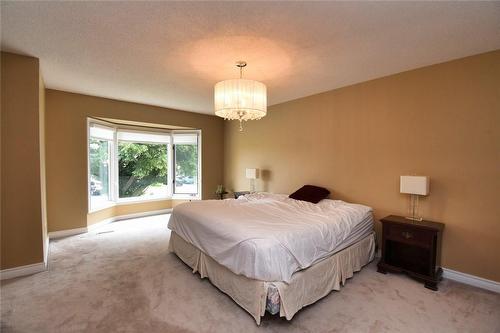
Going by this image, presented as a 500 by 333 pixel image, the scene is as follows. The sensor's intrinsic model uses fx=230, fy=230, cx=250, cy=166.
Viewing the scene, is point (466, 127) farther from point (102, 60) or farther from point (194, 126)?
point (194, 126)

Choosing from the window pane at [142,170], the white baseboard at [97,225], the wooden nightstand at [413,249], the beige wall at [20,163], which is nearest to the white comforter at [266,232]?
the wooden nightstand at [413,249]

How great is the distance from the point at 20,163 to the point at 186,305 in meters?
2.54

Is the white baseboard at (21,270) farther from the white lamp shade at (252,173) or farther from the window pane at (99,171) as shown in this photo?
the white lamp shade at (252,173)

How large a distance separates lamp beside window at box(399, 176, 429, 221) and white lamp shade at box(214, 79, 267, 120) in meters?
1.95

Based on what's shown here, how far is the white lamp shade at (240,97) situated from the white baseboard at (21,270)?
114 inches

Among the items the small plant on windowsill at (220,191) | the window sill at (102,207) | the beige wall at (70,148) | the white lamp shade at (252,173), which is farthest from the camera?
the small plant on windowsill at (220,191)

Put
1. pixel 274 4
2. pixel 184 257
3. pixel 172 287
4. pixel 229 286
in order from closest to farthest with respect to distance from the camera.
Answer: pixel 274 4
pixel 229 286
pixel 172 287
pixel 184 257

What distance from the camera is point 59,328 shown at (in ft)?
6.15

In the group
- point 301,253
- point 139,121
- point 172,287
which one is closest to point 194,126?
point 139,121

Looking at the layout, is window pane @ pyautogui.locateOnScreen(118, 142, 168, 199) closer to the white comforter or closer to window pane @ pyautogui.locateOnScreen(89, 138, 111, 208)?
window pane @ pyautogui.locateOnScreen(89, 138, 111, 208)

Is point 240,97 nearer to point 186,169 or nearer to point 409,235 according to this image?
point 409,235

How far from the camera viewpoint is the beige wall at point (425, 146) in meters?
2.49

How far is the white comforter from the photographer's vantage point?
6.32ft

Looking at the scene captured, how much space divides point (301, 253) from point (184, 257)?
1.68 m
